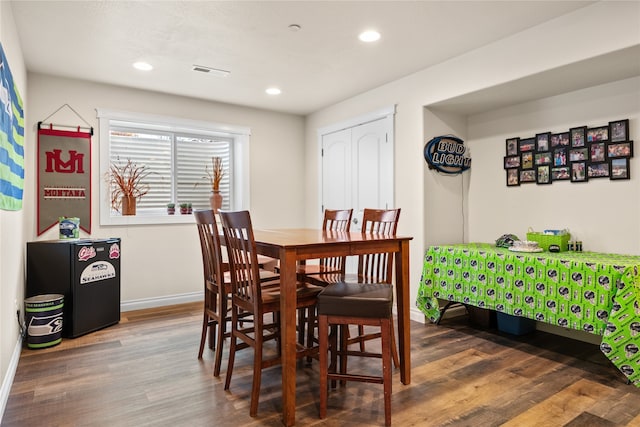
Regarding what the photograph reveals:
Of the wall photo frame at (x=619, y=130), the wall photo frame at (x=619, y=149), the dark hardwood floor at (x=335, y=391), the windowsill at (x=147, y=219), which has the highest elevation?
the wall photo frame at (x=619, y=130)

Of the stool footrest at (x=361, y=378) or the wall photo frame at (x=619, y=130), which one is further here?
the wall photo frame at (x=619, y=130)

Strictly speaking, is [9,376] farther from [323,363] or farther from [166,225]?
[166,225]

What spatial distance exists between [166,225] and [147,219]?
22 centimetres

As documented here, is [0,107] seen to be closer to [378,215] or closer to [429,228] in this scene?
[378,215]

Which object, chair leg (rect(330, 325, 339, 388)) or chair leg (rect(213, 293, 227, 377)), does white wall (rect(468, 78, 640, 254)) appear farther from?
chair leg (rect(213, 293, 227, 377))

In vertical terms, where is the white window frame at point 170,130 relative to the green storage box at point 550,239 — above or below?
above

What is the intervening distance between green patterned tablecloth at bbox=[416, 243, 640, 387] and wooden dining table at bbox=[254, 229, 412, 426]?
1.12m

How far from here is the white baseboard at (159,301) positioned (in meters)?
4.20

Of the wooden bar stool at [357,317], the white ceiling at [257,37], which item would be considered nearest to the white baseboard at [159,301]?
the white ceiling at [257,37]

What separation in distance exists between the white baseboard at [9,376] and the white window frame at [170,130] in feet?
5.17

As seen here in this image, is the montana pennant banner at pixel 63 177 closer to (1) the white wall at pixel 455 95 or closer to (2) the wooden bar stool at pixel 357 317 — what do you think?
(1) the white wall at pixel 455 95

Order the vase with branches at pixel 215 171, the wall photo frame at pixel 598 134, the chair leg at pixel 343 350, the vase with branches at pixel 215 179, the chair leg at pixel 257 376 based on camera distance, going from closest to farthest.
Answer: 1. the chair leg at pixel 257 376
2. the chair leg at pixel 343 350
3. the wall photo frame at pixel 598 134
4. the vase with branches at pixel 215 179
5. the vase with branches at pixel 215 171

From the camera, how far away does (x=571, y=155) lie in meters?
3.30

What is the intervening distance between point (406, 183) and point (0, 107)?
10.5 feet
